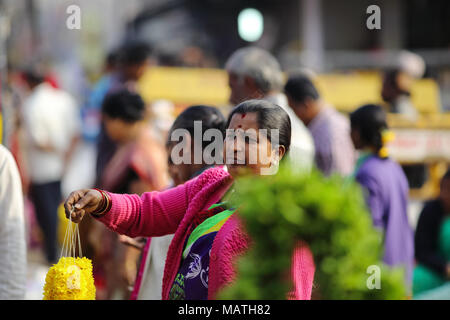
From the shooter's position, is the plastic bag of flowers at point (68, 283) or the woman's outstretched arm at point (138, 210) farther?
the woman's outstretched arm at point (138, 210)

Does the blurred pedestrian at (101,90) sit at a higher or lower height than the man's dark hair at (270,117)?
higher

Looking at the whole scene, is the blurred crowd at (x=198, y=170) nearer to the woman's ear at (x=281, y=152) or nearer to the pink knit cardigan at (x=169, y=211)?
the woman's ear at (x=281, y=152)

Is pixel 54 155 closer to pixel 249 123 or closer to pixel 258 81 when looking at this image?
pixel 258 81

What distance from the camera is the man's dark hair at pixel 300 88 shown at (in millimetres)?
5133

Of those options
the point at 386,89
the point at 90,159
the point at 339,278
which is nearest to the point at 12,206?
the point at 339,278

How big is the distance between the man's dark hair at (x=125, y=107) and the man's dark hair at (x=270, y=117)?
224 centimetres

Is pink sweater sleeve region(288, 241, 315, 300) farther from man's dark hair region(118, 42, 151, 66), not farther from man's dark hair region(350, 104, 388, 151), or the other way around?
man's dark hair region(118, 42, 151, 66)

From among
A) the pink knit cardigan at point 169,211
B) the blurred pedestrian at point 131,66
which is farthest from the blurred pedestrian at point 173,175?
the blurred pedestrian at point 131,66

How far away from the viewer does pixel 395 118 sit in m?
7.12

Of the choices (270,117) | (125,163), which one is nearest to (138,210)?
(270,117)

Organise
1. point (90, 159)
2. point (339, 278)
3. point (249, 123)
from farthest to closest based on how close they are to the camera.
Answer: point (90, 159)
point (249, 123)
point (339, 278)

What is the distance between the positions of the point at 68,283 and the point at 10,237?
0.86 m
